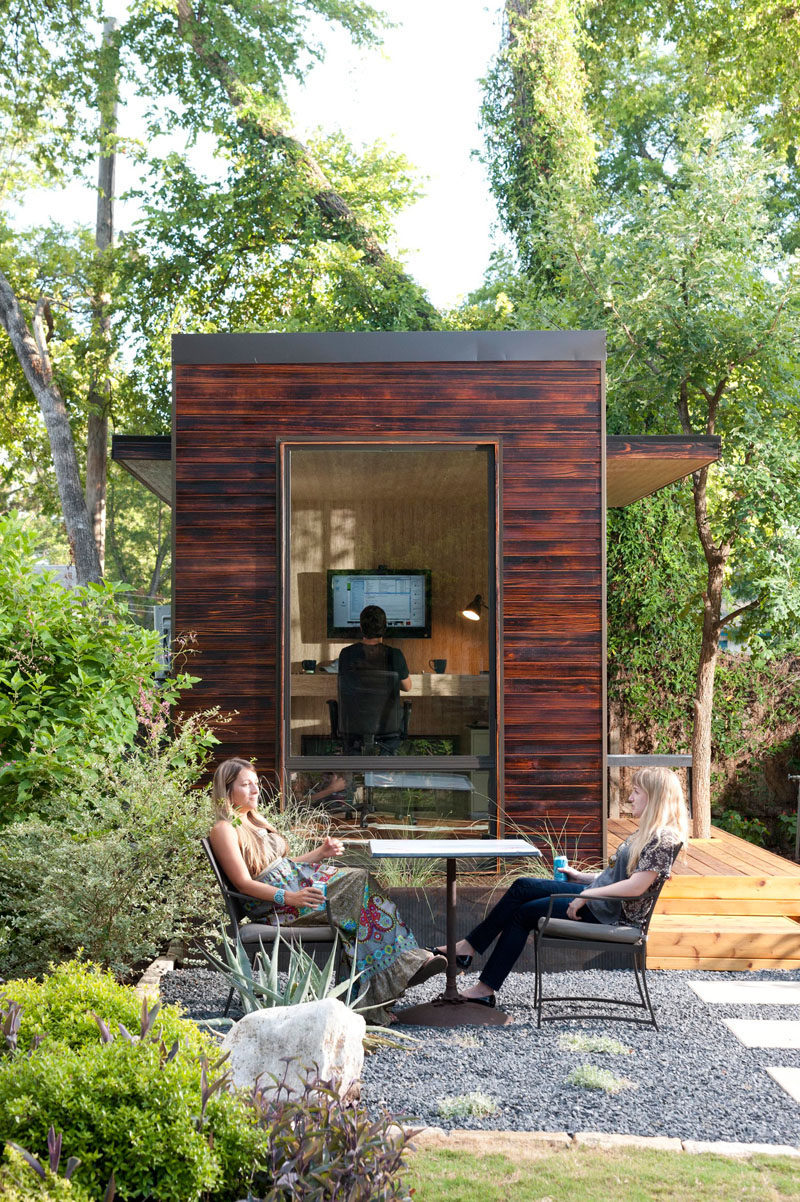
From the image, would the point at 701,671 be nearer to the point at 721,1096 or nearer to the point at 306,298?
the point at 721,1096

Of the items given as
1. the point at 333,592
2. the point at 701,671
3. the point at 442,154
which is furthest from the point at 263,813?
the point at 442,154

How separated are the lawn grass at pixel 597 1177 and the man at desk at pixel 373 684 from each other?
350 cm

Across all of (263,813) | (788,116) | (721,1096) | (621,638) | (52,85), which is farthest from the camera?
(52,85)

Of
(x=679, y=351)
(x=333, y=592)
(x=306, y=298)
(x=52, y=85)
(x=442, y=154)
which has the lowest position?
(x=333, y=592)

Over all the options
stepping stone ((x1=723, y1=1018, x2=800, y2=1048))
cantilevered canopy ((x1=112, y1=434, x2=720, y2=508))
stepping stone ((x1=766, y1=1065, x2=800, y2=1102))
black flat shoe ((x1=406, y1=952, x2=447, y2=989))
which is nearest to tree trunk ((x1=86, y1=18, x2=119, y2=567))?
cantilevered canopy ((x1=112, y1=434, x2=720, y2=508))

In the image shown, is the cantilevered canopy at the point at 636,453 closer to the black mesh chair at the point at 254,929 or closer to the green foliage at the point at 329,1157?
the black mesh chair at the point at 254,929

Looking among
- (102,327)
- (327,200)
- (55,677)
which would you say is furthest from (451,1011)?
(102,327)

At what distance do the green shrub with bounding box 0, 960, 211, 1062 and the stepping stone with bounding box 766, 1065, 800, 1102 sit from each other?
227cm

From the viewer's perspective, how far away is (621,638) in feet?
35.1

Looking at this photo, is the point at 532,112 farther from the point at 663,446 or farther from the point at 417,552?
the point at 417,552

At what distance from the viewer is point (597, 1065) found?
4.33m

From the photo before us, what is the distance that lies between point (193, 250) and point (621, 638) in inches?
415

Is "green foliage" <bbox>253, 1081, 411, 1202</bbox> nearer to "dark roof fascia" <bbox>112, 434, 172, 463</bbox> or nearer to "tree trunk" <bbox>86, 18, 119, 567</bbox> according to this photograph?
"dark roof fascia" <bbox>112, 434, 172, 463</bbox>

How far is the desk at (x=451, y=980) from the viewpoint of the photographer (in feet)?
16.0
